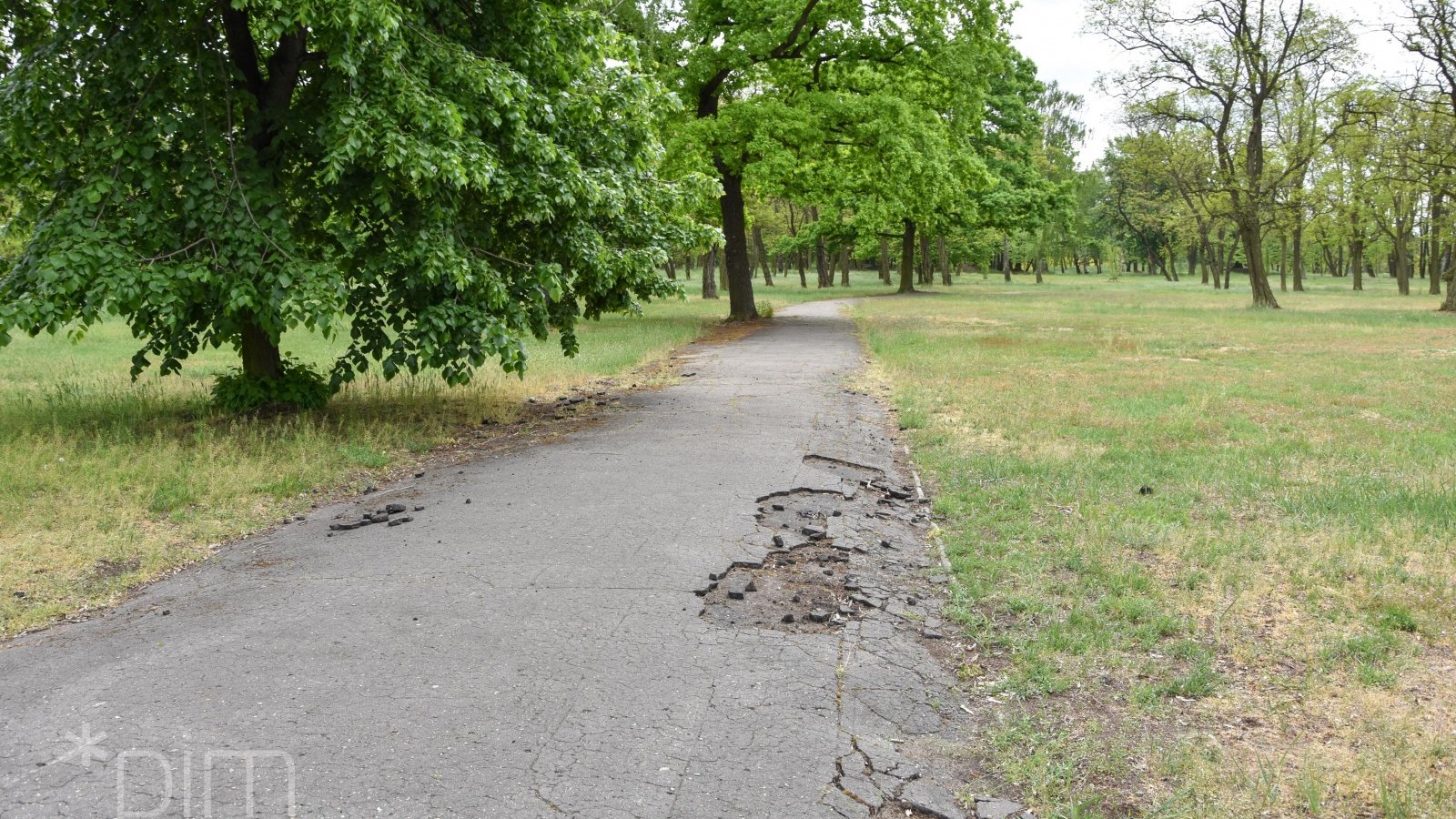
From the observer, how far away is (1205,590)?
17.8 feet

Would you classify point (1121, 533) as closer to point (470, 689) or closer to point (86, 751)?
point (470, 689)

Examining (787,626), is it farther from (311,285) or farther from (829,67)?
(829,67)

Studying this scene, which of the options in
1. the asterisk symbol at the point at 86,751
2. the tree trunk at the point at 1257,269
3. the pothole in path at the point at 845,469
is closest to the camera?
the asterisk symbol at the point at 86,751

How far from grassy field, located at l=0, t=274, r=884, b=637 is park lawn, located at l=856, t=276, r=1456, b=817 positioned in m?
4.88

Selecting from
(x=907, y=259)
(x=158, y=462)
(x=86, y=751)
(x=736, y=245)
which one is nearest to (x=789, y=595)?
(x=86, y=751)

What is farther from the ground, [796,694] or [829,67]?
[829,67]

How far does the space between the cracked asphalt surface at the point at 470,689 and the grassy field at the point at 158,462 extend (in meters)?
0.49

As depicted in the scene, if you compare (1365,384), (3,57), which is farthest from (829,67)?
(3,57)

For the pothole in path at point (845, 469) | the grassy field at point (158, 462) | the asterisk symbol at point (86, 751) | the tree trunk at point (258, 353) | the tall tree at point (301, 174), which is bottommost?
the asterisk symbol at point (86, 751)

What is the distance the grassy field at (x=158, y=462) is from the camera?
5766mm

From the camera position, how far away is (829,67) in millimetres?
23531

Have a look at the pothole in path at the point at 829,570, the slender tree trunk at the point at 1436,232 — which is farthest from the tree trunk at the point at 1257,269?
the pothole in path at the point at 829,570

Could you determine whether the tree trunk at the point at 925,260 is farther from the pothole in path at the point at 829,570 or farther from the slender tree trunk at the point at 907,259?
the pothole in path at the point at 829,570

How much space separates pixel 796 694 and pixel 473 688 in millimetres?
1366
